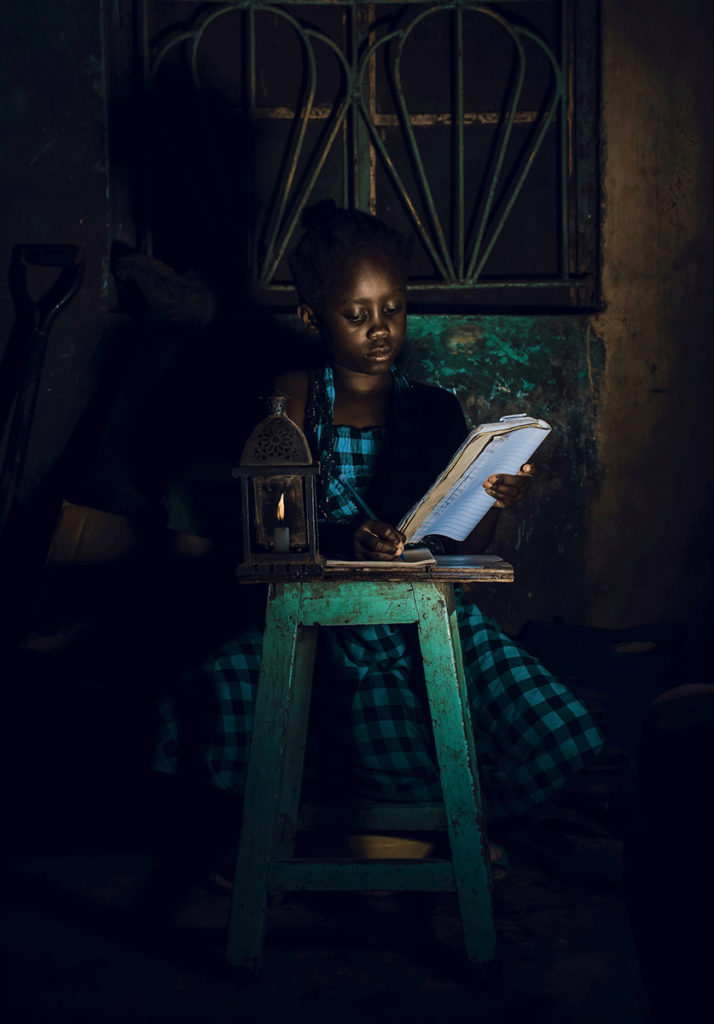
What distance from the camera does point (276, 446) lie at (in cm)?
195

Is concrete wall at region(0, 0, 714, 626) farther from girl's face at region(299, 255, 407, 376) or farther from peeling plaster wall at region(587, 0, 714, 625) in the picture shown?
girl's face at region(299, 255, 407, 376)

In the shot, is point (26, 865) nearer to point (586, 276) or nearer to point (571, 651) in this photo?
point (571, 651)

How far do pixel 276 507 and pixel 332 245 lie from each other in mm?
885

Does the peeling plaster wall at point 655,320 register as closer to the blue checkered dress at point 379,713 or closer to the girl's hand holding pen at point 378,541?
the blue checkered dress at point 379,713

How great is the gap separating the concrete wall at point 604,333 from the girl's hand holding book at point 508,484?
1.61m

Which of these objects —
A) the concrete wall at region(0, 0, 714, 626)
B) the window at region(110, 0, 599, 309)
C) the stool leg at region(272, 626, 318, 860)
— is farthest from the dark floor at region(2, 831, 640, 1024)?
the window at region(110, 0, 599, 309)

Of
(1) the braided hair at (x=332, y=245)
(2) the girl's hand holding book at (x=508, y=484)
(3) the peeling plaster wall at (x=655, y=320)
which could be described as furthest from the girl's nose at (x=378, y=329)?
(3) the peeling plaster wall at (x=655, y=320)

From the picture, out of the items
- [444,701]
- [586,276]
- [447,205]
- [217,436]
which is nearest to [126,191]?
[217,436]

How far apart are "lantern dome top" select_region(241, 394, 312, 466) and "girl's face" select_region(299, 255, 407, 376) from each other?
628 mm

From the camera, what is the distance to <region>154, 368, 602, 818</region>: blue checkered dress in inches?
87.8

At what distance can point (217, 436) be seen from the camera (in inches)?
148

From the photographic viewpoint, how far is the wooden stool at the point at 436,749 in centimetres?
190

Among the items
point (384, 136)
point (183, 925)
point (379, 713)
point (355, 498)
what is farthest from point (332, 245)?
point (183, 925)

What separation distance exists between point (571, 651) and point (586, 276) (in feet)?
4.76
